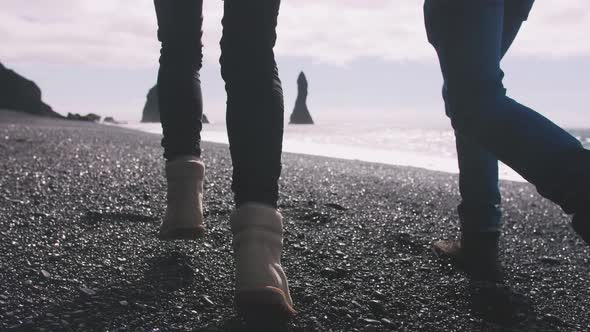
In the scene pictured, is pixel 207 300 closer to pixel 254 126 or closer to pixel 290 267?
pixel 290 267

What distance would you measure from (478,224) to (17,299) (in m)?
1.62

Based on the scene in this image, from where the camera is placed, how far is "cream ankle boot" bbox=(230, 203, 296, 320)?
125 centimetres

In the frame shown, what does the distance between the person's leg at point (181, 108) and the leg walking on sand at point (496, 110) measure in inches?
37.1

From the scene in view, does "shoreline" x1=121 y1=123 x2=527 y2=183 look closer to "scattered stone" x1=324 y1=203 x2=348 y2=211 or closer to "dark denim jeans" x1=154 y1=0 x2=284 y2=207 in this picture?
"scattered stone" x1=324 y1=203 x2=348 y2=211

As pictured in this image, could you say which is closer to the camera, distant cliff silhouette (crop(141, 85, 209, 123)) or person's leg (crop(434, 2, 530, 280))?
person's leg (crop(434, 2, 530, 280))

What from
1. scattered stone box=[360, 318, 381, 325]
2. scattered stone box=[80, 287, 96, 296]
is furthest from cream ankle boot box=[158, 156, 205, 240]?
scattered stone box=[360, 318, 381, 325]

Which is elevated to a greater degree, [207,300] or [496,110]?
[496,110]

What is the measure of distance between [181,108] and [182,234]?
0.51 metres

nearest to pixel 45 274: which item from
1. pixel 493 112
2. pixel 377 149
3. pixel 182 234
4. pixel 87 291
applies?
pixel 87 291

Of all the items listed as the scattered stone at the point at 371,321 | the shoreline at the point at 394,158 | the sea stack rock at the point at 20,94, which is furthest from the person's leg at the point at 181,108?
the sea stack rock at the point at 20,94

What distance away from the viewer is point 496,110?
51.4 inches

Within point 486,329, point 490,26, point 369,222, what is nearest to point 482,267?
point 486,329

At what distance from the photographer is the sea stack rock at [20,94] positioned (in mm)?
26359

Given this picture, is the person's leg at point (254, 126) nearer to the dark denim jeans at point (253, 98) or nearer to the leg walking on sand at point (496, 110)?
the dark denim jeans at point (253, 98)
